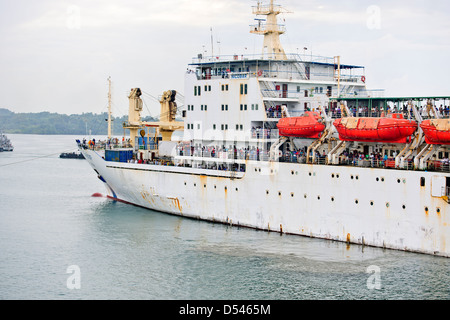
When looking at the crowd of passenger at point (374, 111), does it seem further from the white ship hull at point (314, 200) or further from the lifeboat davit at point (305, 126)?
the white ship hull at point (314, 200)

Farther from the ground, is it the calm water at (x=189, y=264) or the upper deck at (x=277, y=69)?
the upper deck at (x=277, y=69)

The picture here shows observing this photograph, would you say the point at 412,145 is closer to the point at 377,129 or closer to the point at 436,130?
the point at 377,129

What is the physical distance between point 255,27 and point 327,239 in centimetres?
1515

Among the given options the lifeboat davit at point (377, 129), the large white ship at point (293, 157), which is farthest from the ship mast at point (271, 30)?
the lifeboat davit at point (377, 129)

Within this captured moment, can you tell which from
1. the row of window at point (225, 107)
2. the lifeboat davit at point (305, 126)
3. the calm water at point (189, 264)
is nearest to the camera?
the calm water at point (189, 264)

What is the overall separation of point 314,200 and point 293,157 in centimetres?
270

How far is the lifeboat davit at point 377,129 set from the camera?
25453 mm

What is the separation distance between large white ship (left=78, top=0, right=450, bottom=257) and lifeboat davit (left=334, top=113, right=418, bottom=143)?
46mm

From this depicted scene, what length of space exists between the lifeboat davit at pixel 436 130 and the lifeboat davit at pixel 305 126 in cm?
555

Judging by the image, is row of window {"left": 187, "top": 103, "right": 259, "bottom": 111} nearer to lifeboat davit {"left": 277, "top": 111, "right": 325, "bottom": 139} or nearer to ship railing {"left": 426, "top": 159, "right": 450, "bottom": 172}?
lifeboat davit {"left": 277, "top": 111, "right": 325, "bottom": 139}

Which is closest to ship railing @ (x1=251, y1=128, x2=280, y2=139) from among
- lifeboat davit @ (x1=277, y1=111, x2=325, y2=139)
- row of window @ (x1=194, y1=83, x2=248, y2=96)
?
lifeboat davit @ (x1=277, y1=111, x2=325, y2=139)

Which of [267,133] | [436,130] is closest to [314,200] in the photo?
[267,133]

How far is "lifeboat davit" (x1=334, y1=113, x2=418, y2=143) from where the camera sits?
83.5 feet

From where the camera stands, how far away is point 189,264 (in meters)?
24.2
